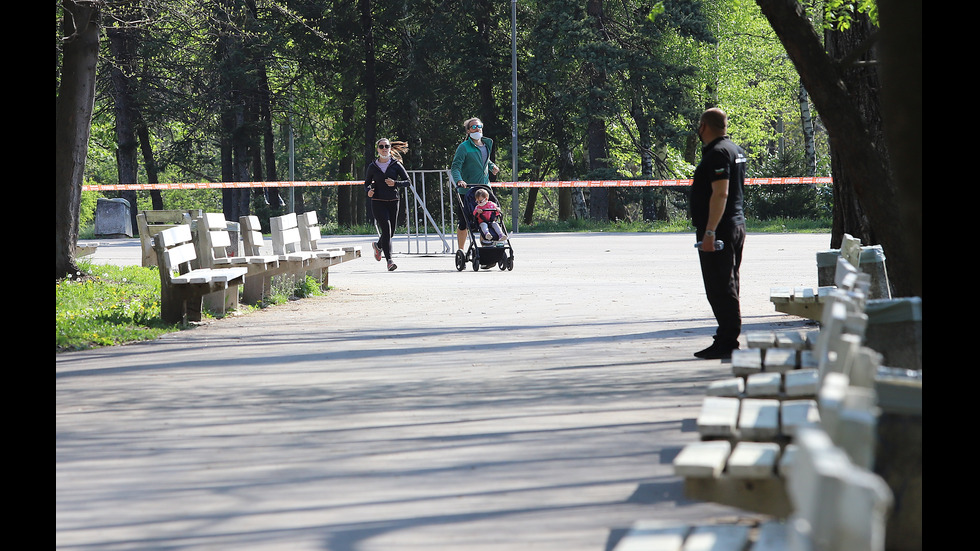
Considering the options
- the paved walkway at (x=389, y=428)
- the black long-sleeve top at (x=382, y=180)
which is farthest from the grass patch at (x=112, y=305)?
the black long-sleeve top at (x=382, y=180)

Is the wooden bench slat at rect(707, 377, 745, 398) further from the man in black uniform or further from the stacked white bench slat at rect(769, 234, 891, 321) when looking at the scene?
the man in black uniform

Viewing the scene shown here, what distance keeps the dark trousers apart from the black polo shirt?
0.32ft

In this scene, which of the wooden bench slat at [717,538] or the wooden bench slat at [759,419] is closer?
the wooden bench slat at [717,538]

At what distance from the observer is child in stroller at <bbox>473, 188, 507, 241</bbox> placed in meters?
18.4

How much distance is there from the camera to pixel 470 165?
1872cm

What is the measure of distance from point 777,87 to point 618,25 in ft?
64.0

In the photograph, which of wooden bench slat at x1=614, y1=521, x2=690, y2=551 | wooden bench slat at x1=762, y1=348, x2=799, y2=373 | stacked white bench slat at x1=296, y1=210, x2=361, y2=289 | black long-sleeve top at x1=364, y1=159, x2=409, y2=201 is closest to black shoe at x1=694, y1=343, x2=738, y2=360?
wooden bench slat at x1=762, y1=348, x2=799, y2=373

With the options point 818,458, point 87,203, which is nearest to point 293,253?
point 818,458

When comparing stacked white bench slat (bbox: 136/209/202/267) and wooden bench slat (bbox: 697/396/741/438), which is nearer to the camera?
wooden bench slat (bbox: 697/396/741/438)

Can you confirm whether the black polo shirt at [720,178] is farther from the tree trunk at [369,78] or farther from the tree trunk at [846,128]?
the tree trunk at [369,78]

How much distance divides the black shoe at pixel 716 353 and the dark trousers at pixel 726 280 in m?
0.04

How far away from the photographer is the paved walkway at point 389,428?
490 centimetres

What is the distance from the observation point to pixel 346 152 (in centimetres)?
5459
